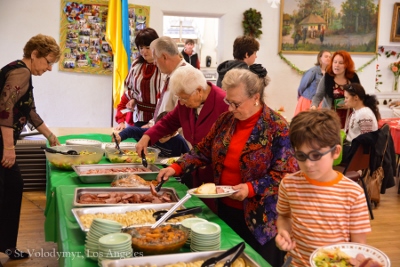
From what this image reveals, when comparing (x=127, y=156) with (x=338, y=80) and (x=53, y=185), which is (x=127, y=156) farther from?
(x=338, y=80)

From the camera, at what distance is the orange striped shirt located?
4.99 feet

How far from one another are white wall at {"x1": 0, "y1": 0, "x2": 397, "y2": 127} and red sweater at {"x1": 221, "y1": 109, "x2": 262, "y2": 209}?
14.9 feet

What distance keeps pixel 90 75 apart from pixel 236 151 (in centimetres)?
463

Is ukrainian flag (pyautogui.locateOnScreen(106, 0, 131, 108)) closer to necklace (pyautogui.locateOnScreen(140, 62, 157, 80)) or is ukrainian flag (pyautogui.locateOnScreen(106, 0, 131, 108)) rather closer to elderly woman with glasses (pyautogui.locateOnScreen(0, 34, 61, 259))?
necklace (pyautogui.locateOnScreen(140, 62, 157, 80))

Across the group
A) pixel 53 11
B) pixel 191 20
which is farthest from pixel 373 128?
pixel 191 20

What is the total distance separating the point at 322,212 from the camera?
1557 millimetres

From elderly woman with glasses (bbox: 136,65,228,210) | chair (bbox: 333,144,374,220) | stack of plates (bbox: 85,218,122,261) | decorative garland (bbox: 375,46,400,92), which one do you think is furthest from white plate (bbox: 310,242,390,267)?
decorative garland (bbox: 375,46,400,92)

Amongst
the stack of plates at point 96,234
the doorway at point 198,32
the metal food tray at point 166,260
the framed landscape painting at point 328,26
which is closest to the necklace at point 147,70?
the stack of plates at point 96,234

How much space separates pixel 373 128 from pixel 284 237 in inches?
118

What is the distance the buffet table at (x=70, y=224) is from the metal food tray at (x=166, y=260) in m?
0.08

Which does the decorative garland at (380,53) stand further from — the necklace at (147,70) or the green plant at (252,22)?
the necklace at (147,70)

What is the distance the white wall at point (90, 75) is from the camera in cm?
600

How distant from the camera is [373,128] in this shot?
418 cm

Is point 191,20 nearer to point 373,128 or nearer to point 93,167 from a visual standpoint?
point 373,128
